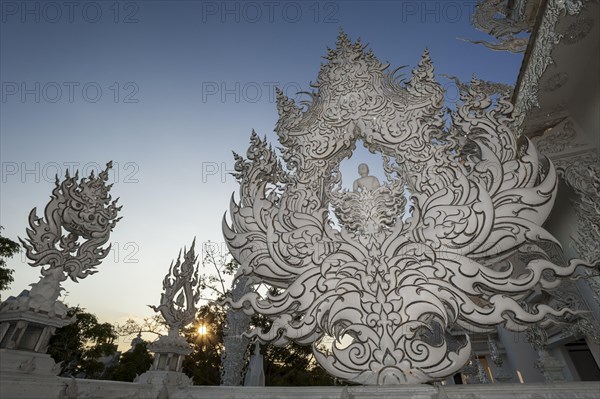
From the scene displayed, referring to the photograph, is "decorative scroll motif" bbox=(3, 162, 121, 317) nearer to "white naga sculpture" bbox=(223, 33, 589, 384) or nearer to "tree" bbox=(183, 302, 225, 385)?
"white naga sculpture" bbox=(223, 33, 589, 384)

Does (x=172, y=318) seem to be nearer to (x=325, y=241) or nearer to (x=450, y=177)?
(x=325, y=241)

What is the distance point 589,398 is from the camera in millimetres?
2848

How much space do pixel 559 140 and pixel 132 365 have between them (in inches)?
820

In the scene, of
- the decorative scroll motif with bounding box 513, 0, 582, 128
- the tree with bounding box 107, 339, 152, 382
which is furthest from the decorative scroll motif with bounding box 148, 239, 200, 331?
the tree with bounding box 107, 339, 152, 382

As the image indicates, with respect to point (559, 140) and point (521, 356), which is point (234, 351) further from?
point (521, 356)

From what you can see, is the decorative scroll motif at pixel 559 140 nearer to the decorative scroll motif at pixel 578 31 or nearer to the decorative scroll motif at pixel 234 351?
the decorative scroll motif at pixel 578 31

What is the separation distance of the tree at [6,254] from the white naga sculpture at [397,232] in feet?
43.6

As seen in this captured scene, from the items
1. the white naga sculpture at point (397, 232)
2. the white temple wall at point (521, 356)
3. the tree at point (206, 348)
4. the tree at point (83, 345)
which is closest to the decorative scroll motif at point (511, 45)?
the white naga sculpture at point (397, 232)

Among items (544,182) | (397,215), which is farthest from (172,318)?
(544,182)

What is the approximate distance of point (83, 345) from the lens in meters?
15.0

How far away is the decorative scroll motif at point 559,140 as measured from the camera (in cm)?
688

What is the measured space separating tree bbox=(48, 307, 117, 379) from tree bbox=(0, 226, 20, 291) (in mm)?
2661

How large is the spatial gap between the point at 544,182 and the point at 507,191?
48 cm

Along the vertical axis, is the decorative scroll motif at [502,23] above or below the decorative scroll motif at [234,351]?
above
